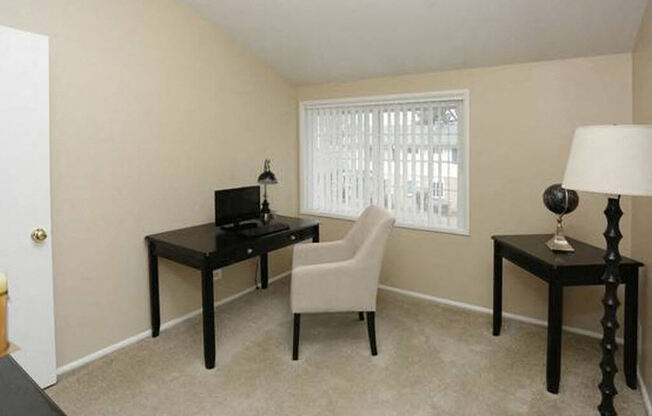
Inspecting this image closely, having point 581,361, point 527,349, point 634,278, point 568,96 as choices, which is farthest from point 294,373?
point 568,96

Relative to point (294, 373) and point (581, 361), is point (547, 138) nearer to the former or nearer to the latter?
point (581, 361)

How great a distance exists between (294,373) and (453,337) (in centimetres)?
118

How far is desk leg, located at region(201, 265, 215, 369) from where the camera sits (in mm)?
2461

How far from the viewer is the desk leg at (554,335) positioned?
219 centimetres

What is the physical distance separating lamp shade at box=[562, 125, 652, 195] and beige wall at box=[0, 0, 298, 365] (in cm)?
258

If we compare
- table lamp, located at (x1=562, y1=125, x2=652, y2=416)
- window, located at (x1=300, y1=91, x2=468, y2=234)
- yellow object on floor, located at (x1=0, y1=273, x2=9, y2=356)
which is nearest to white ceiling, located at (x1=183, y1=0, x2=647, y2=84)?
window, located at (x1=300, y1=91, x2=468, y2=234)

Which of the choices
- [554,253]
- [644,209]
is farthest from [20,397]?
[644,209]

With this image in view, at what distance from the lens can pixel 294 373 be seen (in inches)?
97.5

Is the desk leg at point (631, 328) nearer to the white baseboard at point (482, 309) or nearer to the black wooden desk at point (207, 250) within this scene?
the white baseboard at point (482, 309)

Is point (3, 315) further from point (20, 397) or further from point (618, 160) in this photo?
point (618, 160)

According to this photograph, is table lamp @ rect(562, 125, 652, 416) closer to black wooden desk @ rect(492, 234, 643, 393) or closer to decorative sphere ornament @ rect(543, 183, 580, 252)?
black wooden desk @ rect(492, 234, 643, 393)

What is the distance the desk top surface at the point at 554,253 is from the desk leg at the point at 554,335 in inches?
5.9

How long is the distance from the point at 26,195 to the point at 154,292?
1.06 metres

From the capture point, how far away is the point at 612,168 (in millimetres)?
1620
